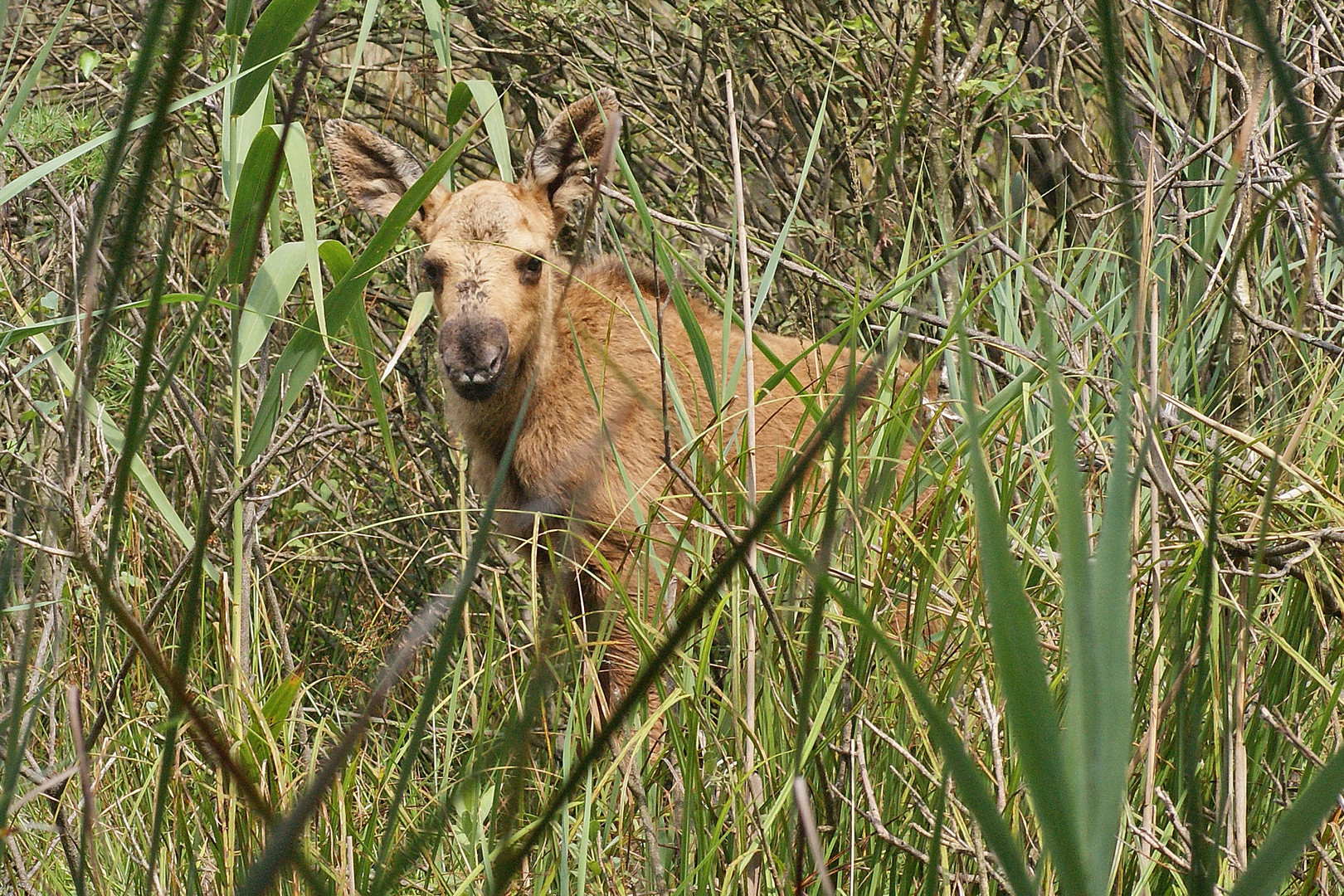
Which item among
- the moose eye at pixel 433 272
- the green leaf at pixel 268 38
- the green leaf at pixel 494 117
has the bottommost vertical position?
the moose eye at pixel 433 272

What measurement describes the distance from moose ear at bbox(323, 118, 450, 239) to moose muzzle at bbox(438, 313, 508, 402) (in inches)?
24.5

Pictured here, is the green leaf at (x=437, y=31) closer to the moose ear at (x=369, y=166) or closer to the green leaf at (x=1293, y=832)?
the moose ear at (x=369, y=166)

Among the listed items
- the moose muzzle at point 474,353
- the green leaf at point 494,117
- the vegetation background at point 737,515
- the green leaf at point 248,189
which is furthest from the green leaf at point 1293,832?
the moose muzzle at point 474,353

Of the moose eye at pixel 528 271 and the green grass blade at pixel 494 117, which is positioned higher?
the green grass blade at pixel 494 117

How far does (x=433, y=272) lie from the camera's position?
385 cm

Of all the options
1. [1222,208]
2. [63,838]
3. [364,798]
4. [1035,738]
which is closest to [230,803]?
[63,838]

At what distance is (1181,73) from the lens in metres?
5.18

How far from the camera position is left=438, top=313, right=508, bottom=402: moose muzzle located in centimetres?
352

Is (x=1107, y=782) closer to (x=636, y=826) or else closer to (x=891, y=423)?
(x=891, y=423)

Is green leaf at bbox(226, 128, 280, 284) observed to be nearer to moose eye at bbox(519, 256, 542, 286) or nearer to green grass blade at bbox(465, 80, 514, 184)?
green grass blade at bbox(465, 80, 514, 184)

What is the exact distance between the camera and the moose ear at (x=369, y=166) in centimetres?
396

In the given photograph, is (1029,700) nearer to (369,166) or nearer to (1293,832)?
(1293,832)

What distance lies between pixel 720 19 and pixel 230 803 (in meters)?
3.55

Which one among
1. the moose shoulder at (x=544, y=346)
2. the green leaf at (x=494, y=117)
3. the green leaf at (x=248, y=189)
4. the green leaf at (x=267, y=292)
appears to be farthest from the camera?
the moose shoulder at (x=544, y=346)
